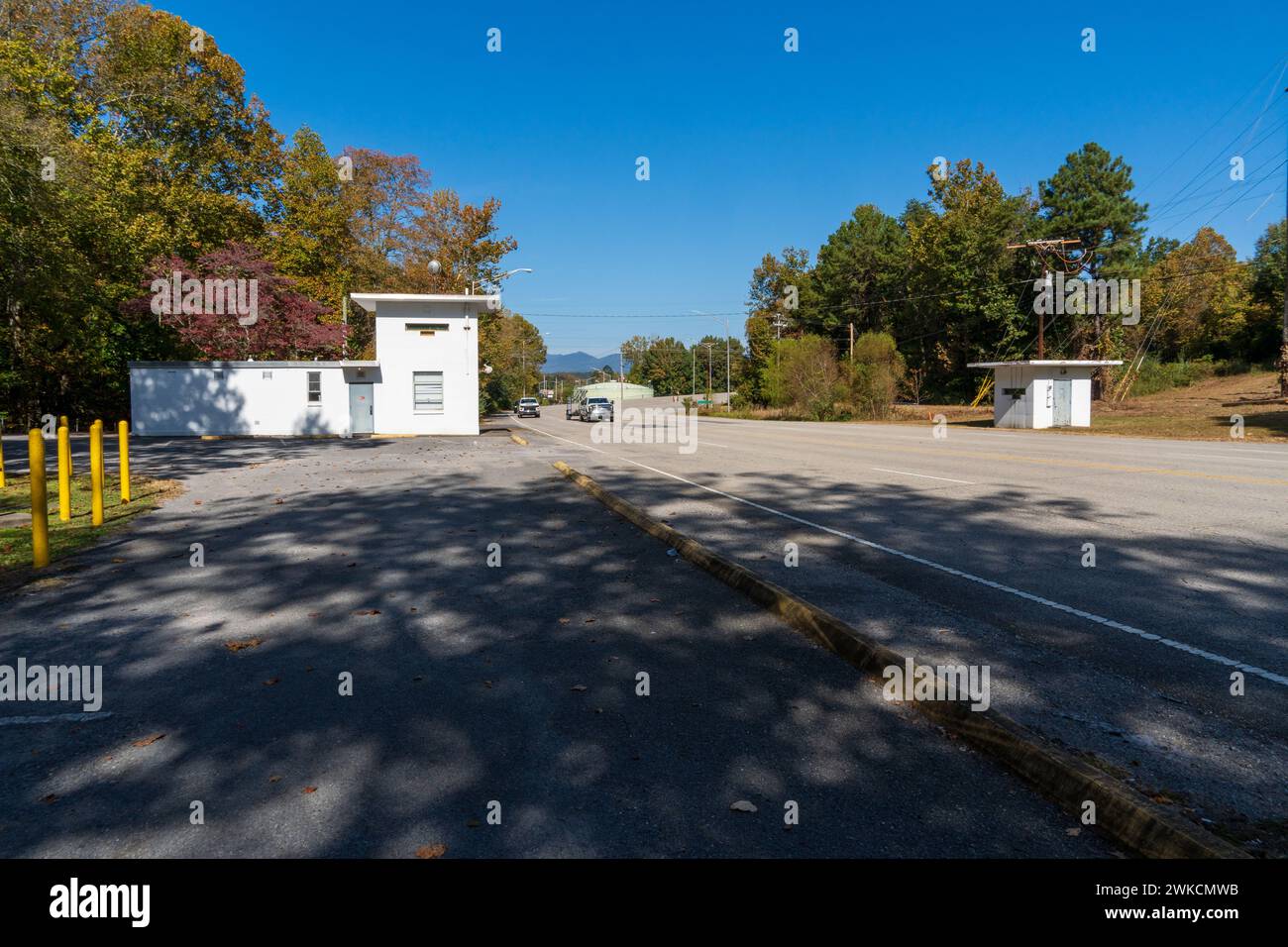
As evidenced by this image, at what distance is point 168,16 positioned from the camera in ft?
140

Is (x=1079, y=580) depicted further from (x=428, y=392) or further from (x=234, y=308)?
(x=234, y=308)

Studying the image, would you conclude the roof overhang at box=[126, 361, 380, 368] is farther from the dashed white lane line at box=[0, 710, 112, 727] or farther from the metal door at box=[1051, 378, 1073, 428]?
the metal door at box=[1051, 378, 1073, 428]

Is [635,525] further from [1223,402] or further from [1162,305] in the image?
[1162,305]

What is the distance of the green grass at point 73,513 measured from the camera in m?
8.48

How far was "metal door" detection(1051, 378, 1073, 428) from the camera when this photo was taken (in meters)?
39.0

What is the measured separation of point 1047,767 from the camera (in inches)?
138

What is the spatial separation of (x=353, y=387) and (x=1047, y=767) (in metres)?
33.9

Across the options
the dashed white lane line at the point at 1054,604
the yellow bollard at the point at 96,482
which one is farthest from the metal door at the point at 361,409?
the dashed white lane line at the point at 1054,604

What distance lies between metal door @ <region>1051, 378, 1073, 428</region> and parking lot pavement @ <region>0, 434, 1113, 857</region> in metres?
36.7

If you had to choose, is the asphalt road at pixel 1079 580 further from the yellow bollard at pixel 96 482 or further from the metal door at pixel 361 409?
the metal door at pixel 361 409

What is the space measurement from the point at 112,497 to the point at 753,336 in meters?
83.1

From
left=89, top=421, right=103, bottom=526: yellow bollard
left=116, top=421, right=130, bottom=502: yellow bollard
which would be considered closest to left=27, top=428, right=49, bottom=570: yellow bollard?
left=89, top=421, right=103, bottom=526: yellow bollard
